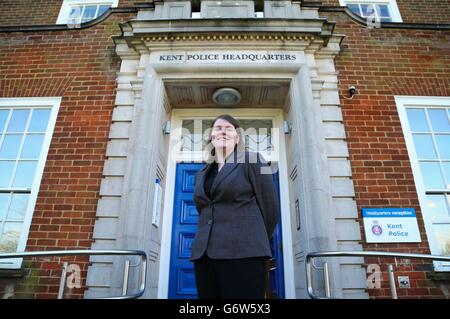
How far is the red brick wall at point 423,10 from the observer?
5.80 meters

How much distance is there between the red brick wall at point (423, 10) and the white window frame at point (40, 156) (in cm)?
552

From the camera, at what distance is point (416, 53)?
16.0 ft

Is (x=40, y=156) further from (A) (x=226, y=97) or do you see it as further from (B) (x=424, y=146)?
(B) (x=424, y=146)

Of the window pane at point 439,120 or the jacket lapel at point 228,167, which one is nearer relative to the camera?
the jacket lapel at point 228,167

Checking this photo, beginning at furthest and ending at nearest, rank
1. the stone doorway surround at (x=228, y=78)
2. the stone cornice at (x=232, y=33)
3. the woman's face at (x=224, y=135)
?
the stone cornice at (x=232, y=33) < the stone doorway surround at (x=228, y=78) < the woman's face at (x=224, y=135)

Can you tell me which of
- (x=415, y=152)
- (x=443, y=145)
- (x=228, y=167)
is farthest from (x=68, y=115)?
(x=443, y=145)

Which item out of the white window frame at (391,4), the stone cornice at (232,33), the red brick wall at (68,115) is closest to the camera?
the red brick wall at (68,115)

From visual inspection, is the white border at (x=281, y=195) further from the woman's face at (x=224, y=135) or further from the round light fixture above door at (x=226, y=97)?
the woman's face at (x=224, y=135)

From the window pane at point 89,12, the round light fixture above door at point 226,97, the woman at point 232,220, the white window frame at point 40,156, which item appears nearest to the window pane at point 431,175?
the round light fixture above door at point 226,97

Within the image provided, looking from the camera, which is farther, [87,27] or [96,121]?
[87,27]

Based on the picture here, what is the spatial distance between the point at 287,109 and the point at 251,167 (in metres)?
2.69

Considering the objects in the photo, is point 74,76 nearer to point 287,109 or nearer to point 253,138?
point 253,138

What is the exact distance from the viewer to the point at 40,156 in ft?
14.0
